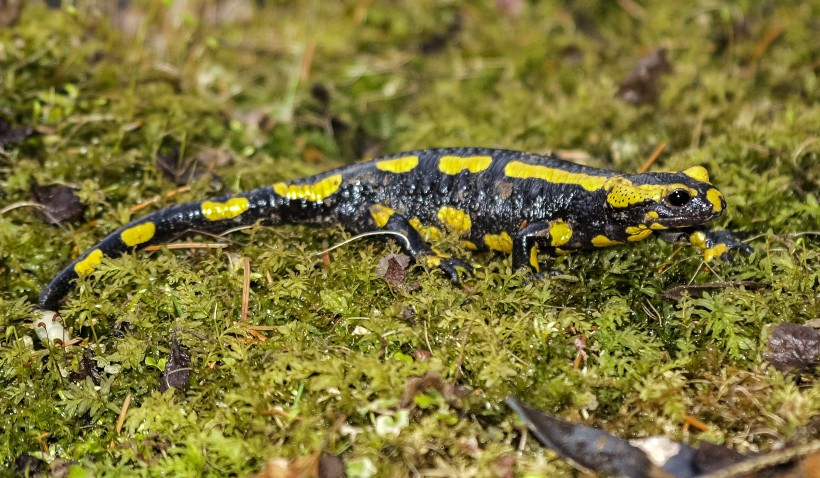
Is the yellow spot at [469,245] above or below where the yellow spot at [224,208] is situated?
below

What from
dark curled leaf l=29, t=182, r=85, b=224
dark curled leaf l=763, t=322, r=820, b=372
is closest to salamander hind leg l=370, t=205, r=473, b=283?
dark curled leaf l=763, t=322, r=820, b=372

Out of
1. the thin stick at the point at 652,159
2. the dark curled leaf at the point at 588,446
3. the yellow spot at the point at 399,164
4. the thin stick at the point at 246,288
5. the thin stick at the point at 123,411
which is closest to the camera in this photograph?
the dark curled leaf at the point at 588,446

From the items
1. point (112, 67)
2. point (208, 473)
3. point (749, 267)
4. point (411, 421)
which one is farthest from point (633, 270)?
point (112, 67)

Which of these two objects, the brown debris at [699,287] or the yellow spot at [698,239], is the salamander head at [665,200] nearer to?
the yellow spot at [698,239]

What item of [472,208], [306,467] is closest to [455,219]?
[472,208]

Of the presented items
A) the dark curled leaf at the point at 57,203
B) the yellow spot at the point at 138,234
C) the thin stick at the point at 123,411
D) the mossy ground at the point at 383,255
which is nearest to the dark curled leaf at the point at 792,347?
the mossy ground at the point at 383,255

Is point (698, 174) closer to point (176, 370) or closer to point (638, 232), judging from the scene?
point (638, 232)

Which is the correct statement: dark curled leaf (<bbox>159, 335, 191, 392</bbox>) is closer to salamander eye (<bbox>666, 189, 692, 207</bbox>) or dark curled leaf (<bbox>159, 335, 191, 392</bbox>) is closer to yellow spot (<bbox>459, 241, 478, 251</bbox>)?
yellow spot (<bbox>459, 241, 478, 251</bbox>)
